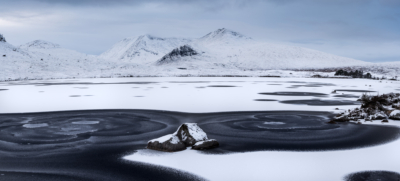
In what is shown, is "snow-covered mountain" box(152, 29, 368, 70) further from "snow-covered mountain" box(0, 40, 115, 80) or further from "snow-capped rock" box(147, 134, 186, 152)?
"snow-capped rock" box(147, 134, 186, 152)

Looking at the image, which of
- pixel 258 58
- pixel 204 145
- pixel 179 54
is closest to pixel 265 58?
pixel 258 58

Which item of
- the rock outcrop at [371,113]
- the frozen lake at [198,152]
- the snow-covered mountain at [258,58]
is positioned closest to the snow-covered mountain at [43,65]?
the snow-covered mountain at [258,58]

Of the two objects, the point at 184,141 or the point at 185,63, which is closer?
the point at 184,141

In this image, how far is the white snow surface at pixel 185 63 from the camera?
7906 centimetres

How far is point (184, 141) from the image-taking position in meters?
9.82

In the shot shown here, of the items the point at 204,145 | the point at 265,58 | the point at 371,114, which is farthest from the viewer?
the point at 265,58

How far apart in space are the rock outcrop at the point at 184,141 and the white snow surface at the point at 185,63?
5922 cm

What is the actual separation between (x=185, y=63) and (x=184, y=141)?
153m

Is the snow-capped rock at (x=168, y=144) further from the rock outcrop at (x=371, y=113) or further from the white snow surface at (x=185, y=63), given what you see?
the white snow surface at (x=185, y=63)

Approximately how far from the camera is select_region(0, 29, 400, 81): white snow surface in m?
79.1

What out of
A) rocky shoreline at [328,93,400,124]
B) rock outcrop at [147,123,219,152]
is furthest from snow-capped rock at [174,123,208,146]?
rocky shoreline at [328,93,400,124]

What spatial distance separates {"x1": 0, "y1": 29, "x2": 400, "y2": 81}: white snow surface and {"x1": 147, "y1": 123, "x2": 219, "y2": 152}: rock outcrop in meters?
59.2

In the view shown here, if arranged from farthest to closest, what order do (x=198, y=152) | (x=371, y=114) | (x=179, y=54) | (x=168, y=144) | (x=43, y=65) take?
1. (x=179, y=54)
2. (x=43, y=65)
3. (x=371, y=114)
4. (x=168, y=144)
5. (x=198, y=152)

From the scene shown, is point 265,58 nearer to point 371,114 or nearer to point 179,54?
point 179,54
